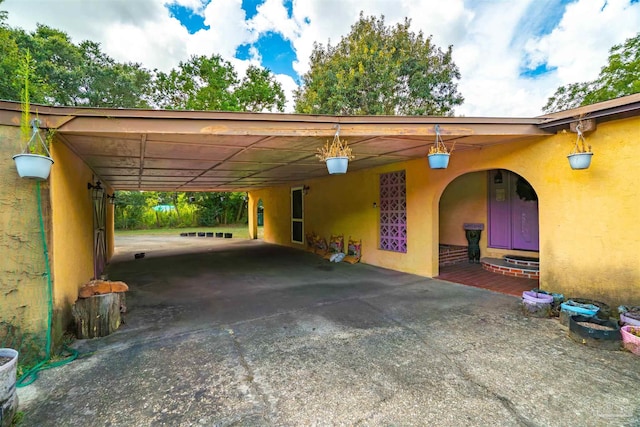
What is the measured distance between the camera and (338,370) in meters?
2.43

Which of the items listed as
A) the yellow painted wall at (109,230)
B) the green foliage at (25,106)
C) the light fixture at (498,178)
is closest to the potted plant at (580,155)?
the light fixture at (498,178)

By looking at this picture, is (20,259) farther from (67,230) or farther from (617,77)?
(617,77)

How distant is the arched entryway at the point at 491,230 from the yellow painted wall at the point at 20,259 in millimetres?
5890

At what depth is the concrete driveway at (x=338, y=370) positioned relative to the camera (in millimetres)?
1896

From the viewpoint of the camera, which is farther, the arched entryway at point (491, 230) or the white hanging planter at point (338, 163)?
the arched entryway at point (491, 230)

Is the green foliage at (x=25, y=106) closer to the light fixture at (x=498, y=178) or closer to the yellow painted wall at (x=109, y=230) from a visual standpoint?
the yellow painted wall at (x=109, y=230)

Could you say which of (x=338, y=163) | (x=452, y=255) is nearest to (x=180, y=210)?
(x=452, y=255)

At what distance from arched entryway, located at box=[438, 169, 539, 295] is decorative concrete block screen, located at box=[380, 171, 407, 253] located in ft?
3.82

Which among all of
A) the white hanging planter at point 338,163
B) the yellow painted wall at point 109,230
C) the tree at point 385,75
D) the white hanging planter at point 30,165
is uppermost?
the tree at point 385,75

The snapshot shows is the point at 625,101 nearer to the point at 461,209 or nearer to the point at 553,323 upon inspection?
the point at 553,323

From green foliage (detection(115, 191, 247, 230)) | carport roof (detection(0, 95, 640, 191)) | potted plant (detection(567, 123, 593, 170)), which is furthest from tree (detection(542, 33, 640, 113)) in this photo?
green foliage (detection(115, 191, 247, 230))

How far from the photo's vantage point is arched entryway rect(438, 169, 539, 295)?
18.7ft

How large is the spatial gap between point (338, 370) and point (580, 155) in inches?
145

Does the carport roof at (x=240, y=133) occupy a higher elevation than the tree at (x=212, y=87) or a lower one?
lower
